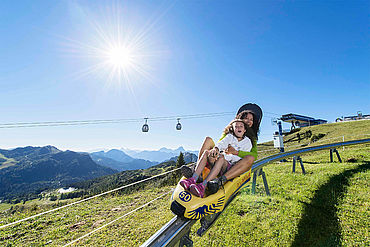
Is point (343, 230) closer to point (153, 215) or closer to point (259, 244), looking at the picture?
point (259, 244)

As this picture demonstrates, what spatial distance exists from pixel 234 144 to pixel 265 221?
1243mm

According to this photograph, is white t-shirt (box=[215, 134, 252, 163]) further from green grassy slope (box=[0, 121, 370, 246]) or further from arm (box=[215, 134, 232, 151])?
green grassy slope (box=[0, 121, 370, 246])

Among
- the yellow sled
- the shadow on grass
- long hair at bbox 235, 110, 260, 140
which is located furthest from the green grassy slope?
long hair at bbox 235, 110, 260, 140

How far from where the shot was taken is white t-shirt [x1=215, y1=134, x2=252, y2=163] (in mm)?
2639

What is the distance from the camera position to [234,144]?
9.09 feet

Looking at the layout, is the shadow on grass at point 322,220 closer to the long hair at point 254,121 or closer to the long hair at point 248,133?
the long hair at point 248,133

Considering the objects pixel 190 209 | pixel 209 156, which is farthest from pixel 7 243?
pixel 209 156

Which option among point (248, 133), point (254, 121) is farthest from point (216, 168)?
point (254, 121)

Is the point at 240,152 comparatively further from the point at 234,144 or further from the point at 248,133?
the point at 248,133

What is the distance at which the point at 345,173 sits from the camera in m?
4.31

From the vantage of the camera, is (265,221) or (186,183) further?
(265,221)

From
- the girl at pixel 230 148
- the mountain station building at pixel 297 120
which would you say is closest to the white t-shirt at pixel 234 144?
the girl at pixel 230 148

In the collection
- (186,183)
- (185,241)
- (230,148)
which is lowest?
(185,241)

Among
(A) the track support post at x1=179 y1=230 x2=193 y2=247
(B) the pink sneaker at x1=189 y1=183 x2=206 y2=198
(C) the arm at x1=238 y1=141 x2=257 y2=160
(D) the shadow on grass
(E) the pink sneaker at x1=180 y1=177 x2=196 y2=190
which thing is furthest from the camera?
(C) the arm at x1=238 y1=141 x2=257 y2=160
